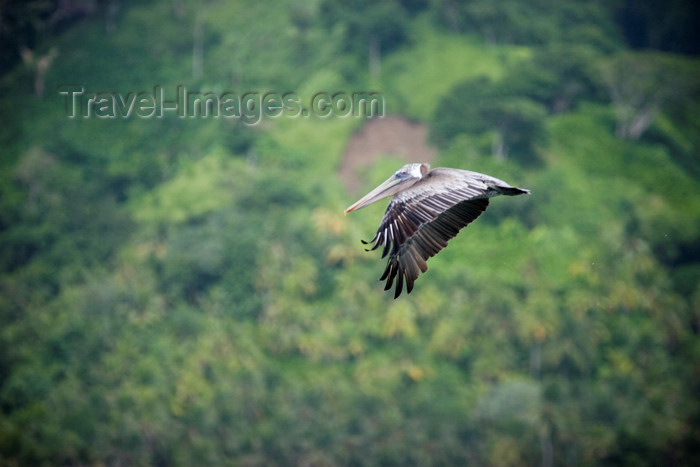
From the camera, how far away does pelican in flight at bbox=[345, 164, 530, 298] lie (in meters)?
11.5

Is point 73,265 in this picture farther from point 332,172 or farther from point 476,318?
point 476,318

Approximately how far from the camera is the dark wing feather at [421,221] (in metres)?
11.5

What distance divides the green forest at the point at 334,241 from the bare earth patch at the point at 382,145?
491 mm

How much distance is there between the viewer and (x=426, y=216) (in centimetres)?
1146

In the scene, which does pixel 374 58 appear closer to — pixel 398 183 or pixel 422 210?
pixel 398 183

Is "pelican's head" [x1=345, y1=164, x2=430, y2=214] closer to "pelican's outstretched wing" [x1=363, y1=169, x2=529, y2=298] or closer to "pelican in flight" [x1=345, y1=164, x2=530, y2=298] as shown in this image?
"pelican in flight" [x1=345, y1=164, x2=530, y2=298]

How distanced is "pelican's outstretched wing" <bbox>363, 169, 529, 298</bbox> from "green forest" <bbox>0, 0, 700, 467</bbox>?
A: 3377 cm

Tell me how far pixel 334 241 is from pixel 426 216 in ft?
139

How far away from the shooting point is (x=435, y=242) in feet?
39.9

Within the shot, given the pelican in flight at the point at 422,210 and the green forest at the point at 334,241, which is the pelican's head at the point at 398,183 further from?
the green forest at the point at 334,241

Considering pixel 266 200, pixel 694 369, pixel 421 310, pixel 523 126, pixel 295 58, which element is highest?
pixel 295 58

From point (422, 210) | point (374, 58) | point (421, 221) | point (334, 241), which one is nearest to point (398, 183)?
point (422, 210)

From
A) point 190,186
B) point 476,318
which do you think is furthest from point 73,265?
point 476,318

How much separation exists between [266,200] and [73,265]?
12163 millimetres
